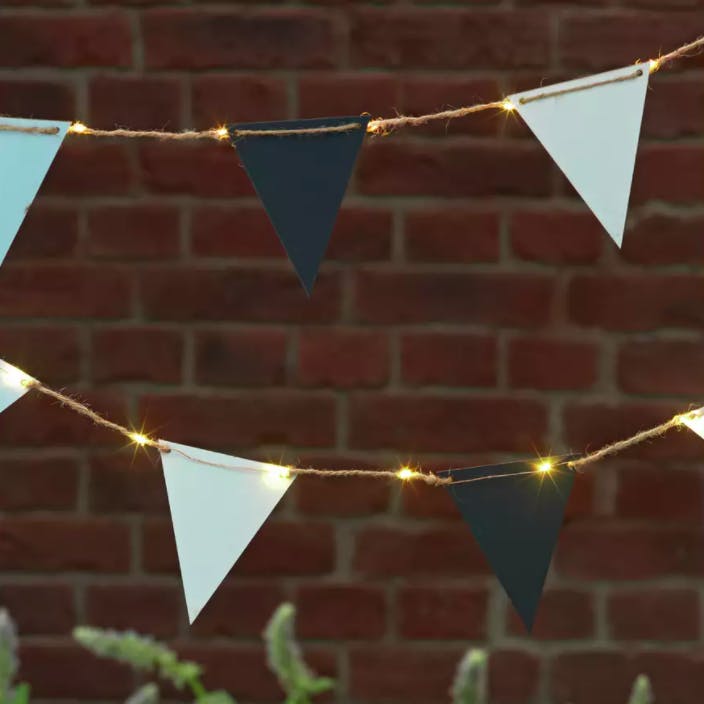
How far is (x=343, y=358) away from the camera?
1022mm

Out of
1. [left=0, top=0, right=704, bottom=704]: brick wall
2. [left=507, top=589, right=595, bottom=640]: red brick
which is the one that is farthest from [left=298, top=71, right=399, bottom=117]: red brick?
[left=507, top=589, right=595, bottom=640]: red brick

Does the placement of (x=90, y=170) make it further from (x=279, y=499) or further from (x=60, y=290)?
(x=279, y=499)

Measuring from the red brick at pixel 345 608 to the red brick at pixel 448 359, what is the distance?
0.28 metres

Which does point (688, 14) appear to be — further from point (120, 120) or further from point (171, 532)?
point (171, 532)

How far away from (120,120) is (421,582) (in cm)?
69

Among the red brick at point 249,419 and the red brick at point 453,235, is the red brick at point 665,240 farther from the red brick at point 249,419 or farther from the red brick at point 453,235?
the red brick at point 249,419

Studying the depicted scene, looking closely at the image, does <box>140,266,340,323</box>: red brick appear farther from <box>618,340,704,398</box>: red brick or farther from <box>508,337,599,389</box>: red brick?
<box>618,340,704,398</box>: red brick

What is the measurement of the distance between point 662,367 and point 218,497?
57 centimetres

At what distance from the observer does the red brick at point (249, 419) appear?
1.02 meters

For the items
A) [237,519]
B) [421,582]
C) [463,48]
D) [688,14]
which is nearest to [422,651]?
[421,582]

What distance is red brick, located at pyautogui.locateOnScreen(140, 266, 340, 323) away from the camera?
102 centimetres

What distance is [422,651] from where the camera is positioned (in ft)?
3.39

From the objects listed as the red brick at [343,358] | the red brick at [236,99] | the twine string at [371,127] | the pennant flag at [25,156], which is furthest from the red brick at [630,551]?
the pennant flag at [25,156]

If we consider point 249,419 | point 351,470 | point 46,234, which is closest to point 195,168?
point 46,234
